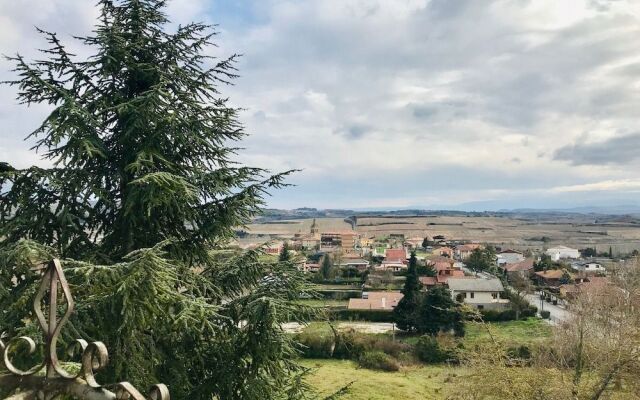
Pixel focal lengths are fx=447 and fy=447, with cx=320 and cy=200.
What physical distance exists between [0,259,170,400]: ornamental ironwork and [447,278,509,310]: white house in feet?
138

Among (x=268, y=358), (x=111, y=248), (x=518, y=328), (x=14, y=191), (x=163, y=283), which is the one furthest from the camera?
(x=518, y=328)

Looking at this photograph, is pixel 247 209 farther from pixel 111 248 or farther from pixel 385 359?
pixel 385 359

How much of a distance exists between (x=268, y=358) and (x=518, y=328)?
1309 inches

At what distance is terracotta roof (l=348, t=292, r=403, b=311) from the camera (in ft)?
122

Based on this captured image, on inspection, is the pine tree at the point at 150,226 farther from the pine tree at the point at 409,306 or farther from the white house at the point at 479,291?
the white house at the point at 479,291

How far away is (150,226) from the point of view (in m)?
5.45

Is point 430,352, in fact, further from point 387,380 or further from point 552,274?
point 552,274

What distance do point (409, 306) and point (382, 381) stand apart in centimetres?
1122

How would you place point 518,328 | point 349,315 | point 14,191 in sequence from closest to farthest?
point 14,191, point 518,328, point 349,315

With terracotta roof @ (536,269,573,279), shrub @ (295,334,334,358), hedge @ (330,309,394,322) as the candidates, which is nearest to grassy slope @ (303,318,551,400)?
shrub @ (295,334,334,358)

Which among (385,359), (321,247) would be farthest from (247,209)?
(321,247)

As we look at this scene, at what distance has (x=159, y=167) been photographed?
18.5 feet

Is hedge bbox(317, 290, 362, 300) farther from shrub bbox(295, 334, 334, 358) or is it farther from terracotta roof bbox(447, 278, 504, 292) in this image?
shrub bbox(295, 334, 334, 358)

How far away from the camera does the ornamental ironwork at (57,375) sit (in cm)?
161
